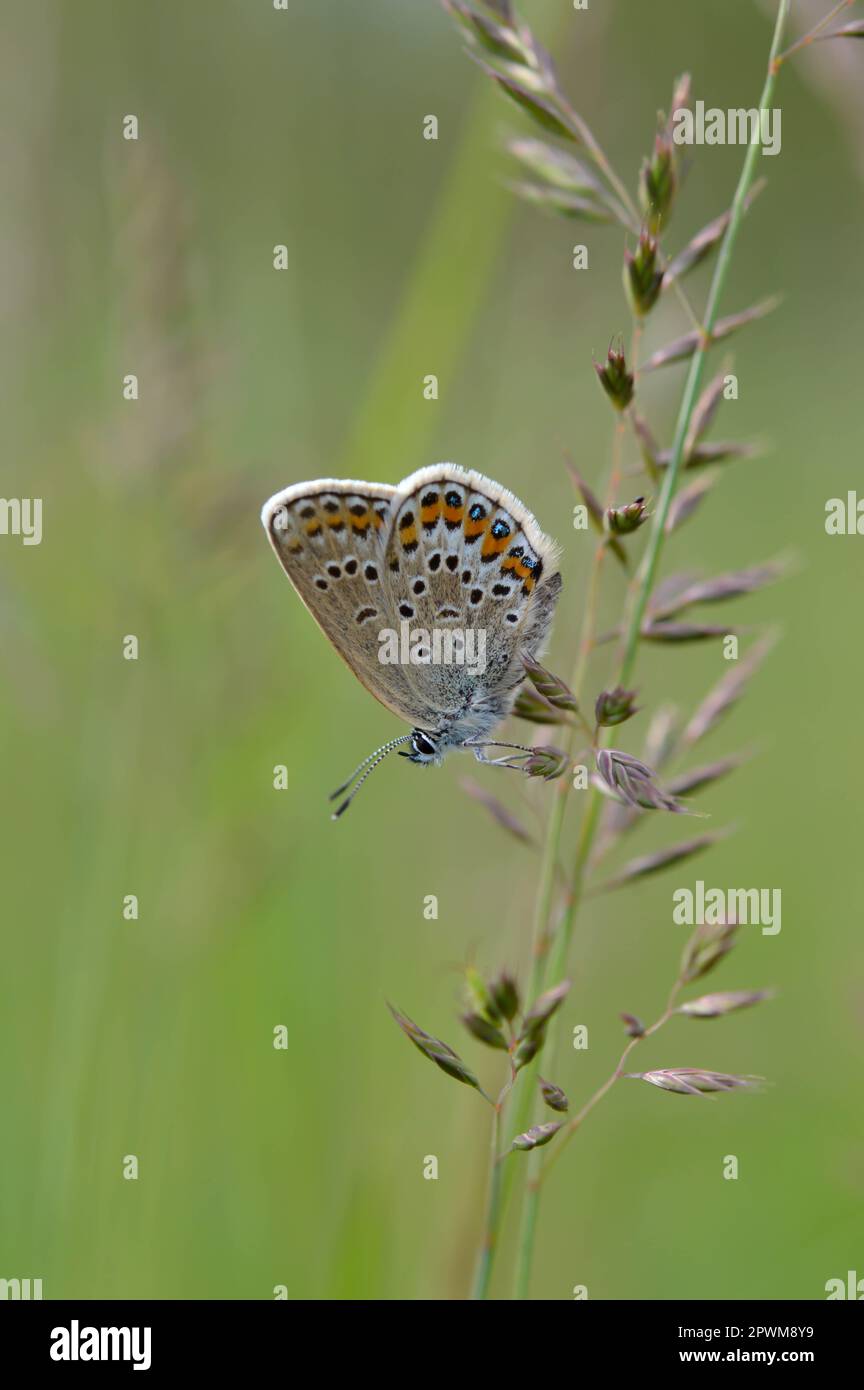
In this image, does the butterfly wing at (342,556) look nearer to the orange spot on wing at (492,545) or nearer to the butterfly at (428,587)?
the butterfly at (428,587)

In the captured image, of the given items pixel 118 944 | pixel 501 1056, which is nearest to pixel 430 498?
pixel 501 1056

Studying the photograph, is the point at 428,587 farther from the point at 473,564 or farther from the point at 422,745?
the point at 422,745

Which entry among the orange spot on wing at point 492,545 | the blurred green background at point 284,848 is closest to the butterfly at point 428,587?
the orange spot on wing at point 492,545

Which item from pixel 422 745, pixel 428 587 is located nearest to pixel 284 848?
pixel 422 745
